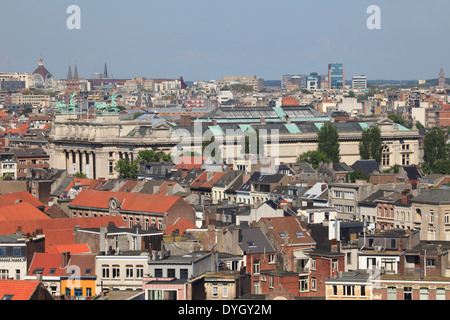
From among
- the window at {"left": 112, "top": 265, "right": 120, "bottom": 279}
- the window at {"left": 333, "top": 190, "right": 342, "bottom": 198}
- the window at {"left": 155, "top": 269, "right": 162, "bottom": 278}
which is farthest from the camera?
the window at {"left": 333, "top": 190, "right": 342, "bottom": 198}

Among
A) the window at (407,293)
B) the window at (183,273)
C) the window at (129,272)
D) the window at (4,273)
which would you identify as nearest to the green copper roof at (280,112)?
the window at (4,273)

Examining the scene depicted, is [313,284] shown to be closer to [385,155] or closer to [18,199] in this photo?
[18,199]

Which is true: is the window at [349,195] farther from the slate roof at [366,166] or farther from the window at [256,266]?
the slate roof at [366,166]

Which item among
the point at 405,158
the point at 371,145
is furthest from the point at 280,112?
the point at 371,145

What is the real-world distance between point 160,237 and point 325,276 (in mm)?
6620

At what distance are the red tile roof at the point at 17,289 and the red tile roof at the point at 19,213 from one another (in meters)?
21.3

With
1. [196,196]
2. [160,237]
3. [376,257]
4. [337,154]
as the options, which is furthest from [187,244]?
[337,154]

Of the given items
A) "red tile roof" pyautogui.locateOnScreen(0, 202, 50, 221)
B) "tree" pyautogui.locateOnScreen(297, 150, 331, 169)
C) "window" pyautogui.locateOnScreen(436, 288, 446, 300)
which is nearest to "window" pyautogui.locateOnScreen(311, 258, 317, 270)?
"window" pyautogui.locateOnScreen(436, 288, 446, 300)

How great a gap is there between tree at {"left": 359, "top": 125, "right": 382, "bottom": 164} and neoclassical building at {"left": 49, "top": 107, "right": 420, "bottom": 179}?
8.17 feet

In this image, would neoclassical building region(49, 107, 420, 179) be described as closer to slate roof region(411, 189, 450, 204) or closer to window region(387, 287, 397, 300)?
slate roof region(411, 189, 450, 204)

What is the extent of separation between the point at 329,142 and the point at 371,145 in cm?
381

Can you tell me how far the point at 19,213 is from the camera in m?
42.5

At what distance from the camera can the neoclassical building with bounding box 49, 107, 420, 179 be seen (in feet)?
311

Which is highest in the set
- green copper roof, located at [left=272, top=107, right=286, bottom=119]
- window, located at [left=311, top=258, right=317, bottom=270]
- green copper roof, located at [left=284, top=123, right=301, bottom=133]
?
green copper roof, located at [left=272, top=107, right=286, bottom=119]
